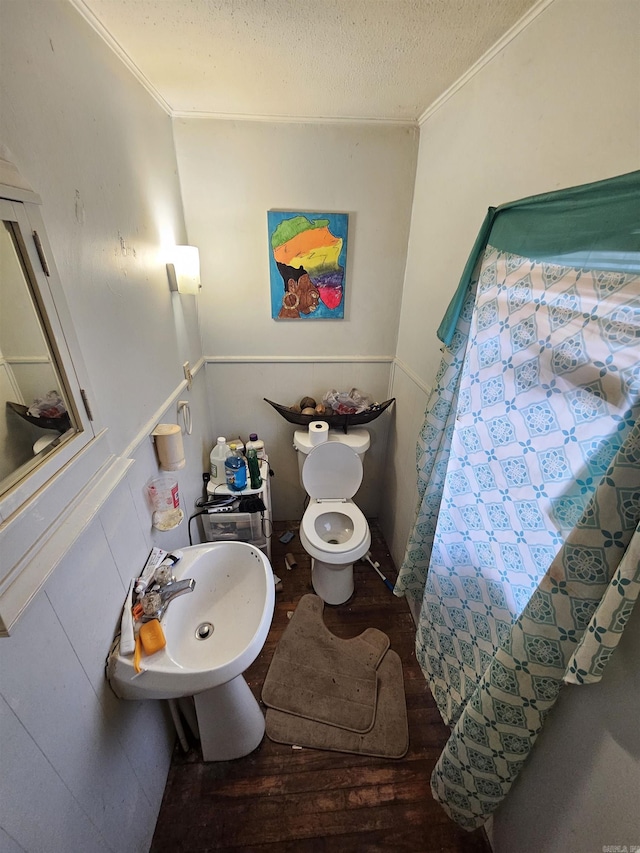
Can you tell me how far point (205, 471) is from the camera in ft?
6.45

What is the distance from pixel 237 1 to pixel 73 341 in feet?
3.23

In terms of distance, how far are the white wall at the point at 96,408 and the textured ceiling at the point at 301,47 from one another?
13 centimetres

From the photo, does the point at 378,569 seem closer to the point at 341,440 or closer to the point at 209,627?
the point at 341,440

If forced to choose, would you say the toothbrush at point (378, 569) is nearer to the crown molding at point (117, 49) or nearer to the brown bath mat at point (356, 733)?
the brown bath mat at point (356, 733)

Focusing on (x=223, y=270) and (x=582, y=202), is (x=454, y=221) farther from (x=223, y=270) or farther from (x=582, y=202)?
(x=223, y=270)

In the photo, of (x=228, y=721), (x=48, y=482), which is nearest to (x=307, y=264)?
(x=48, y=482)

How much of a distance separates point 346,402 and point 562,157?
1403mm

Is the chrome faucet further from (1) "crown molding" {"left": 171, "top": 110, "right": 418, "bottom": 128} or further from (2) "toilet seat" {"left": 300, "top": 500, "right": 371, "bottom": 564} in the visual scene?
(1) "crown molding" {"left": 171, "top": 110, "right": 418, "bottom": 128}

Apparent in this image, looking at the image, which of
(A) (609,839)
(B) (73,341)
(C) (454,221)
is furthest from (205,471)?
(A) (609,839)

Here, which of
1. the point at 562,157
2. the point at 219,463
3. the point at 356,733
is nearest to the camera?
the point at 562,157

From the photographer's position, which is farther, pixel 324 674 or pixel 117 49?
pixel 324 674

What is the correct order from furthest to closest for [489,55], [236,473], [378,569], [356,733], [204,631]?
[378,569]
[236,473]
[356,733]
[204,631]
[489,55]

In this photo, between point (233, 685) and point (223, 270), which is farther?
point (223, 270)

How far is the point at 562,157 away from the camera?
2.66 feet
